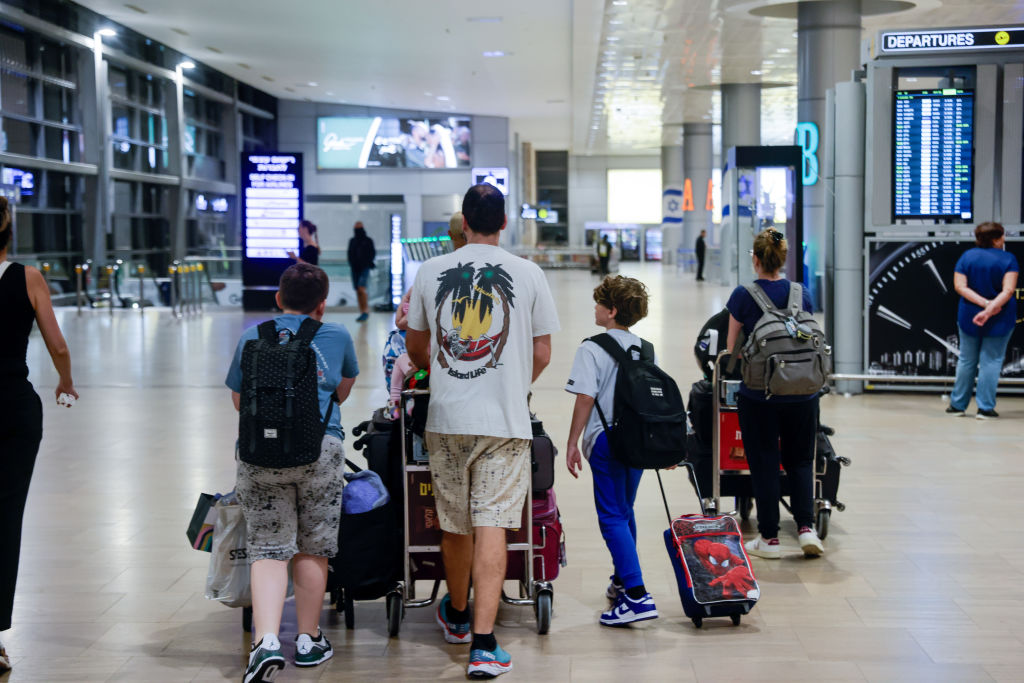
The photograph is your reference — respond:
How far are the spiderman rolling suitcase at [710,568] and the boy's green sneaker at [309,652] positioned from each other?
1350 millimetres

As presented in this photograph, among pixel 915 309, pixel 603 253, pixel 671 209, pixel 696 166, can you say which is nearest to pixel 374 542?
pixel 915 309

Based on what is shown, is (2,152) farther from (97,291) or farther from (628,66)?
(628,66)

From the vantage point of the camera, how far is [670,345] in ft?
48.1

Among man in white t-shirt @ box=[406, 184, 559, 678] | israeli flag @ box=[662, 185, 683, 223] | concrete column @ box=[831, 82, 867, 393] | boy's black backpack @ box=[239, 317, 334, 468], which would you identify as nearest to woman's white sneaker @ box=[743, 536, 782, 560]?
man in white t-shirt @ box=[406, 184, 559, 678]

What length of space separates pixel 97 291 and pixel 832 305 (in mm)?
16845

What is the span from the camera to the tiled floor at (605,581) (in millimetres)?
3996

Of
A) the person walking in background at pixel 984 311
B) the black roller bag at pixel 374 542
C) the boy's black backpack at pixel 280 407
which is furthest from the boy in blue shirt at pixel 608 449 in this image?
the person walking in background at pixel 984 311

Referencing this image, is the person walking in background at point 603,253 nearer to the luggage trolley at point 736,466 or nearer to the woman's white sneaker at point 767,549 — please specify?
the luggage trolley at point 736,466

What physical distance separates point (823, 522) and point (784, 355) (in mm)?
1050

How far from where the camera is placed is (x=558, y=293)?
91.3 ft

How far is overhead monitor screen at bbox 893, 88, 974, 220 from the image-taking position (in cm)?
1009

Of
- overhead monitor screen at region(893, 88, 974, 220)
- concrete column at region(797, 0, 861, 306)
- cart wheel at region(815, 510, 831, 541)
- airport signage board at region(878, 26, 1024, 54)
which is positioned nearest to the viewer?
cart wheel at region(815, 510, 831, 541)

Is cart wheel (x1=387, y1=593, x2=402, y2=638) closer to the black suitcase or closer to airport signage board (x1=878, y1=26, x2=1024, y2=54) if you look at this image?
the black suitcase

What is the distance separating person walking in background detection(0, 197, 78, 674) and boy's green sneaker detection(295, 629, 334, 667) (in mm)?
974
